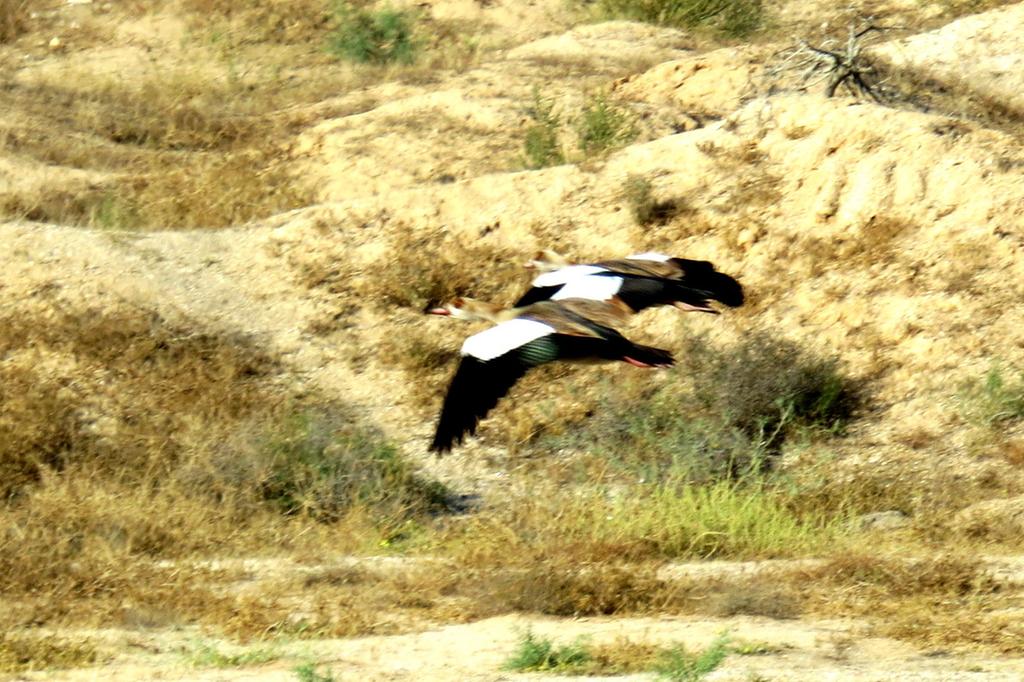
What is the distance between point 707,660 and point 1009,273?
5782 millimetres

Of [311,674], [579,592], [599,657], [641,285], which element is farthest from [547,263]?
[311,674]

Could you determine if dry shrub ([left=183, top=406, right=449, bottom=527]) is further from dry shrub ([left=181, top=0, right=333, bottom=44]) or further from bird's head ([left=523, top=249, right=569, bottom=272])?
dry shrub ([left=181, top=0, right=333, bottom=44])

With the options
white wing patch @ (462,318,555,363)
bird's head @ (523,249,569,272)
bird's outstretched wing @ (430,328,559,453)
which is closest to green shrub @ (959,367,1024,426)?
bird's head @ (523,249,569,272)

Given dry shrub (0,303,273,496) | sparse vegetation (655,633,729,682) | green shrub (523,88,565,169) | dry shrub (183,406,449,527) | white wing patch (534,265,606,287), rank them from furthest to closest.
→ green shrub (523,88,565,169), dry shrub (0,303,273,496), dry shrub (183,406,449,527), white wing patch (534,265,606,287), sparse vegetation (655,633,729,682)

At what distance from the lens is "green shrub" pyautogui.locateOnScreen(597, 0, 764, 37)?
55.5ft

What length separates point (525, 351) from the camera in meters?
7.08

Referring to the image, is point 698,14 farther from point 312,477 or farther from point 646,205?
point 312,477

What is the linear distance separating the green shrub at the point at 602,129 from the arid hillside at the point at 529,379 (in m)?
0.03

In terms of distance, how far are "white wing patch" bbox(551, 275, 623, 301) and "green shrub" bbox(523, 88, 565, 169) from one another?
17.6 feet

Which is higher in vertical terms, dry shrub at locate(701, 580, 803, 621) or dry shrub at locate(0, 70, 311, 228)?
dry shrub at locate(701, 580, 803, 621)

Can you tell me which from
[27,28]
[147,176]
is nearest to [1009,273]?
[147,176]

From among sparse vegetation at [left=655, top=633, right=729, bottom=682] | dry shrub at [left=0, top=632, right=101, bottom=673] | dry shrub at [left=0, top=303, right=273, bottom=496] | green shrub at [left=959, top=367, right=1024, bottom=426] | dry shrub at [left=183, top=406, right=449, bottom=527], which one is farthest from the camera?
green shrub at [left=959, top=367, right=1024, bottom=426]

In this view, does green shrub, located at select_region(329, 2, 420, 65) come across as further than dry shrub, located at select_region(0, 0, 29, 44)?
No

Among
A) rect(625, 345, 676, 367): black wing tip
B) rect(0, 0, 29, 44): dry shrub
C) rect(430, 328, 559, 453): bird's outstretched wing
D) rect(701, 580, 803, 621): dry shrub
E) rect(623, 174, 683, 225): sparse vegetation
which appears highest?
rect(625, 345, 676, 367): black wing tip
